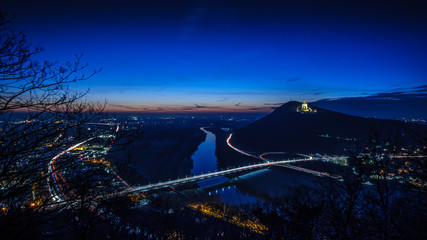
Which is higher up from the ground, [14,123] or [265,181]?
[14,123]

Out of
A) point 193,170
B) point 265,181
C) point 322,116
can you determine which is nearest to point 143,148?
point 193,170

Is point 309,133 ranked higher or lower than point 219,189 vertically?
higher

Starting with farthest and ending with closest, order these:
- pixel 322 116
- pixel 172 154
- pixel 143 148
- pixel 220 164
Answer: pixel 322 116
pixel 143 148
pixel 172 154
pixel 220 164

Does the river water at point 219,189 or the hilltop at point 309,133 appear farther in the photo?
the hilltop at point 309,133

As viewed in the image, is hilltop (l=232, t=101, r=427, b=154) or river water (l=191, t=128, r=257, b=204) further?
hilltop (l=232, t=101, r=427, b=154)

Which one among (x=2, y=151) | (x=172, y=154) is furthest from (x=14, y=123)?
(x=172, y=154)

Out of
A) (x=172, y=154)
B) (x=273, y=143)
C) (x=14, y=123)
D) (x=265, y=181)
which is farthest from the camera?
A: (x=273, y=143)

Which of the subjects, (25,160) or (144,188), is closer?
(25,160)

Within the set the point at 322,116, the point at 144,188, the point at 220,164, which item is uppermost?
the point at 322,116

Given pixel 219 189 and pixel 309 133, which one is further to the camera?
pixel 309 133

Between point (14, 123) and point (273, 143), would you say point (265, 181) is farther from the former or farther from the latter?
point (273, 143)
